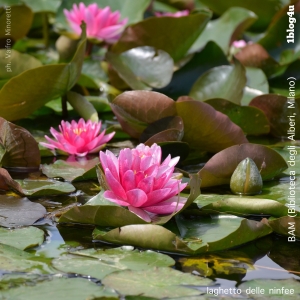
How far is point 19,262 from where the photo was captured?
1.23 meters

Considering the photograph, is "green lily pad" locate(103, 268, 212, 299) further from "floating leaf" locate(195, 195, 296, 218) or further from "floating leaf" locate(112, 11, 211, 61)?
"floating leaf" locate(112, 11, 211, 61)

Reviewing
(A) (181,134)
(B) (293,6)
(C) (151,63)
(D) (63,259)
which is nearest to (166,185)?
(D) (63,259)

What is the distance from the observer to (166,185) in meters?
1.45

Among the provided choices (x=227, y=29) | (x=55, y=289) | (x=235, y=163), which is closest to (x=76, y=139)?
(x=235, y=163)

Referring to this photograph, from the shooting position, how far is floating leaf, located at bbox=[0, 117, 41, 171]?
178 centimetres

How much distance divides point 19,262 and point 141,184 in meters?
0.33

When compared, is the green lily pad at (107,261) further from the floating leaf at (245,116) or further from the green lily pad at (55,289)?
the floating leaf at (245,116)

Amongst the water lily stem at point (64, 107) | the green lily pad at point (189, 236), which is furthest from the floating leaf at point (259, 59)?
the green lily pad at point (189, 236)

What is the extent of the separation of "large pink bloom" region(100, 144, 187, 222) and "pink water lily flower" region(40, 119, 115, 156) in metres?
0.52

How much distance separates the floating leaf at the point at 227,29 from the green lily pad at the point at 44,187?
1658 millimetres

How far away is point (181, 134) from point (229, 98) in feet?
1.68

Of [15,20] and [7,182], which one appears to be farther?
[15,20]

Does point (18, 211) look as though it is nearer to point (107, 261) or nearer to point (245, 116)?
point (107, 261)

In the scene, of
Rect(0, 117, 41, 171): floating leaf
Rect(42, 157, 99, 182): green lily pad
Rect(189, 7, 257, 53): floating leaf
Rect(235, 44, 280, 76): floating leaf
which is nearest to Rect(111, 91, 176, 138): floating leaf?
Rect(42, 157, 99, 182): green lily pad
